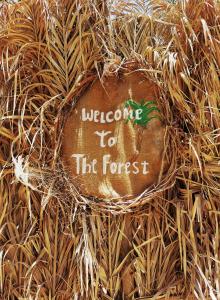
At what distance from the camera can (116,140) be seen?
60.0 inches

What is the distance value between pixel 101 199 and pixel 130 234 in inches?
5.3

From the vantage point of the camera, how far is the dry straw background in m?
1.47

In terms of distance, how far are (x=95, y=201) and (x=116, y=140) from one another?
0.62 ft

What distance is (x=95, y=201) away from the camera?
1.51 metres

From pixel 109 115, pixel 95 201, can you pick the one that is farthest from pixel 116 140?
pixel 95 201

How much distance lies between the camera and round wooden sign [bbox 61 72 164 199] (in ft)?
4.97

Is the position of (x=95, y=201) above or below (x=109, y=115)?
below

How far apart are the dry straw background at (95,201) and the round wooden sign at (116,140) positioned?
36 mm

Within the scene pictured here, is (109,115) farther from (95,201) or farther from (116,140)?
(95,201)

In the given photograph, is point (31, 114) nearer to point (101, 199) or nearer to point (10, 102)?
point (10, 102)

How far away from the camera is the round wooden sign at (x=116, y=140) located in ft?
4.97

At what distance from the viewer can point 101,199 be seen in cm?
151

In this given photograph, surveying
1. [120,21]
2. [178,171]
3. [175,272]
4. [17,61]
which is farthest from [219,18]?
[175,272]

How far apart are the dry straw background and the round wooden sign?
0.04m
